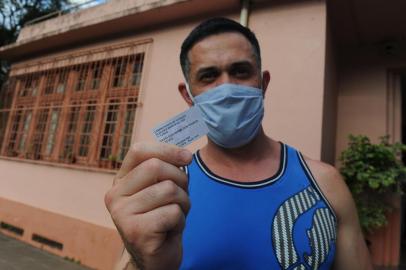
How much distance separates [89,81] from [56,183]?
167 cm

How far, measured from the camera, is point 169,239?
0.70 m

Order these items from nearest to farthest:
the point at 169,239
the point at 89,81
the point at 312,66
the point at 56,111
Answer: the point at 169,239 < the point at 312,66 < the point at 89,81 < the point at 56,111

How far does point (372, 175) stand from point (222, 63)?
2.74m

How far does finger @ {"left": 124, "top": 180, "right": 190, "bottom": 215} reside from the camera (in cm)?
68

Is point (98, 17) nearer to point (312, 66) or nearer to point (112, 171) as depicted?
point (112, 171)

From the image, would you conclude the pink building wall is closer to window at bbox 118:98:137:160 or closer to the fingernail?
window at bbox 118:98:137:160

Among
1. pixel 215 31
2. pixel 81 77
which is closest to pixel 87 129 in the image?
pixel 81 77

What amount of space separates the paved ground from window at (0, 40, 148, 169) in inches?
53.3

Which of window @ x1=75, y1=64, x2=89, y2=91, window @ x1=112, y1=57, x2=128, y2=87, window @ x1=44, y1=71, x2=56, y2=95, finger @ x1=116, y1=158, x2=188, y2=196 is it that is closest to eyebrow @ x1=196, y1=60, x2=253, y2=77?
finger @ x1=116, y1=158, x2=188, y2=196

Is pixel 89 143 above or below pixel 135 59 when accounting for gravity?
below

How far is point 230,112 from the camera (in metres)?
1.24

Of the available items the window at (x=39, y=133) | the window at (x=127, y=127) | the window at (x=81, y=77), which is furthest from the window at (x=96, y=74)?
the window at (x=39, y=133)

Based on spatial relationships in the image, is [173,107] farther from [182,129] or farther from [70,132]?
[182,129]

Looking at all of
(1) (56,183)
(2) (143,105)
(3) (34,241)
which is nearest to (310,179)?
(2) (143,105)
